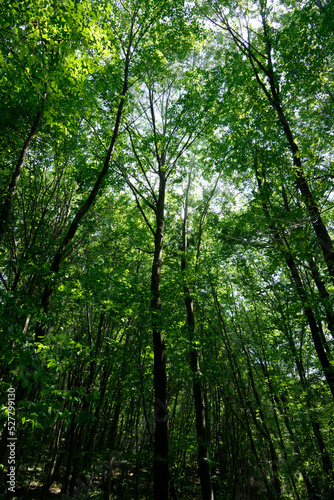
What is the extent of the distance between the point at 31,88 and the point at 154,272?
5300 mm

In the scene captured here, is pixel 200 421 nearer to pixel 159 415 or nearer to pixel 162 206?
pixel 159 415

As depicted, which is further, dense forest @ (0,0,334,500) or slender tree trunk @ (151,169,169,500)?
slender tree trunk @ (151,169,169,500)

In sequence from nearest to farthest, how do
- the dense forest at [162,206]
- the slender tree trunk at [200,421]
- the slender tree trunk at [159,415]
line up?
the dense forest at [162,206] → the slender tree trunk at [159,415] → the slender tree trunk at [200,421]

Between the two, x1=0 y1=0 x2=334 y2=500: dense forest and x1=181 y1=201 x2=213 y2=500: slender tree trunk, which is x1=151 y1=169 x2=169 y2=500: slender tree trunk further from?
x1=181 y1=201 x2=213 y2=500: slender tree trunk

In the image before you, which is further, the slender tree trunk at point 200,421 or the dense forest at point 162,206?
the slender tree trunk at point 200,421

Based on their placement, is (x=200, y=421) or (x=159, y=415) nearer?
(x=159, y=415)

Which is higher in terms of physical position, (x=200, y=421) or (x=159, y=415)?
(x=200, y=421)

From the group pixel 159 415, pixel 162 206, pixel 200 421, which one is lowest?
pixel 159 415

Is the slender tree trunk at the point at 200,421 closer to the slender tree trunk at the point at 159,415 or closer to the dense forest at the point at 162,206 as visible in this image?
the dense forest at the point at 162,206

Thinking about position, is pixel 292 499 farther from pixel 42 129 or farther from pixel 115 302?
pixel 42 129

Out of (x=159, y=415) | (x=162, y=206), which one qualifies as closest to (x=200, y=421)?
(x=159, y=415)

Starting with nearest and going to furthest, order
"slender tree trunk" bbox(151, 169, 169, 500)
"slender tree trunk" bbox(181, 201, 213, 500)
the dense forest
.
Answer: the dense forest
"slender tree trunk" bbox(151, 169, 169, 500)
"slender tree trunk" bbox(181, 201, 213, 500)

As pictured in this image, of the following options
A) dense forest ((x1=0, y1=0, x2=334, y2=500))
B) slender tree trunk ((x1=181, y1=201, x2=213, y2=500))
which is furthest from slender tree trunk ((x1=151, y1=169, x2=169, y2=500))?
slender tree trunk ((x1=181, y1=201, x2=213, y2=500))

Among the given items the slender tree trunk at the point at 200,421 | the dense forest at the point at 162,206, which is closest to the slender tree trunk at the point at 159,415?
the dense forest at the point at 162,206
